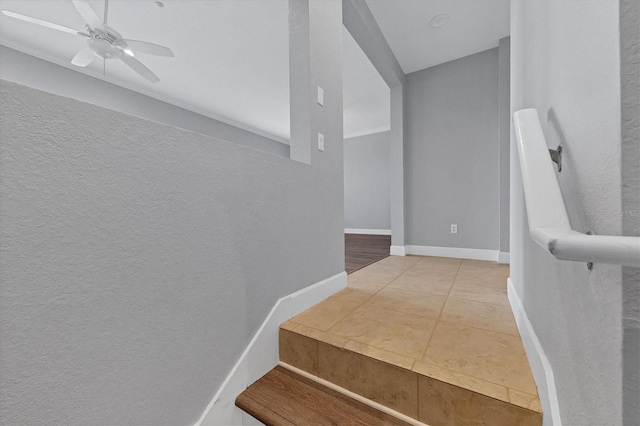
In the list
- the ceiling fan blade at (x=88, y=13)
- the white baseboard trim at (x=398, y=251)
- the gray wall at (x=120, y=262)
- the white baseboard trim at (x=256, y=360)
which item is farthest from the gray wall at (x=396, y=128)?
the ceiling fan blade at (x=88, y=13)

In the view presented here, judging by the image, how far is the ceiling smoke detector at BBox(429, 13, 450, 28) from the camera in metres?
2.22

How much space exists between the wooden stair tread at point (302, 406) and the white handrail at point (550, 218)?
798 mm

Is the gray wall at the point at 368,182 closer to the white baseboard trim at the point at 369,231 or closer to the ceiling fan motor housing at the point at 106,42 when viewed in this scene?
the white baseboard trim at the point at 369,231

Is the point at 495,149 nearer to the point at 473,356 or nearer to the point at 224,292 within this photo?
the point at 473,356

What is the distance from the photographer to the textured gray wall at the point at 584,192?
0.34 meters

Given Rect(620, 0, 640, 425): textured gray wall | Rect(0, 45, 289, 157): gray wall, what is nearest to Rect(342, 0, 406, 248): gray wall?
Rect(620, 0, 640, 425): textured gray wall

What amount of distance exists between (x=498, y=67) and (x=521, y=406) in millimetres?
3030

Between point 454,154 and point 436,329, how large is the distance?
2.26 metres

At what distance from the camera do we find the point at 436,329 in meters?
1.09

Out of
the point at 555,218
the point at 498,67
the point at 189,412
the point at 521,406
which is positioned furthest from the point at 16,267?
the point at 498,67

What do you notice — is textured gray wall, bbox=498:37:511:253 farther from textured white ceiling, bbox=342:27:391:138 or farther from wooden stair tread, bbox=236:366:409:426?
wooden stair tread, bbox=236:366:409:426

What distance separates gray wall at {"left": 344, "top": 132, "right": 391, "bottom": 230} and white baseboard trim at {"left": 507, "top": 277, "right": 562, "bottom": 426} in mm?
4777

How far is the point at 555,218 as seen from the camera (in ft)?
1.35

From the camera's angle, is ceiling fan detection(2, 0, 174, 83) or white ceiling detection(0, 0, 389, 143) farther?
white ceiling detection(0, 0, 389, 143)
